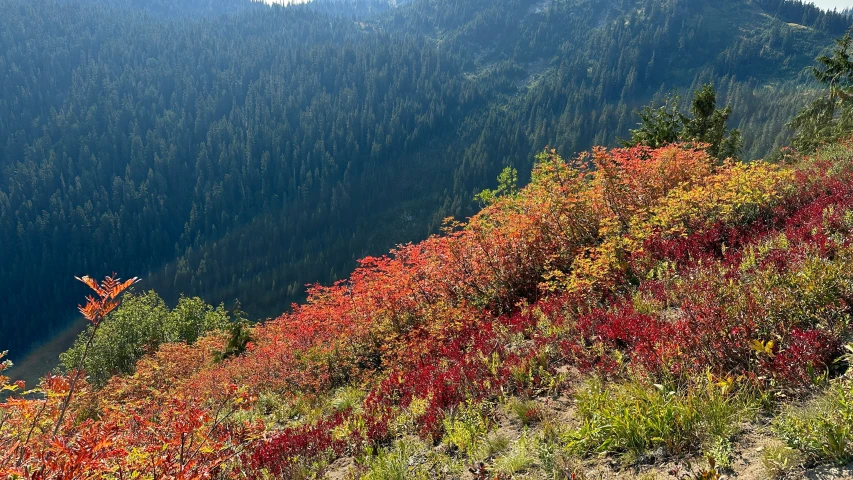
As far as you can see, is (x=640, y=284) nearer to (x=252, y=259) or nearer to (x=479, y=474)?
(x=479, y=474)

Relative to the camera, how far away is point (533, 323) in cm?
740

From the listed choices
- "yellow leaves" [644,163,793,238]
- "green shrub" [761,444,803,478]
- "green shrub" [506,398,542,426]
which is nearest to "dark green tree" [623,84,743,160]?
"yellow leaves" [644,163,793,238]

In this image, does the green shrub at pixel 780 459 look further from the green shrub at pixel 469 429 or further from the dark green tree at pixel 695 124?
the dark green tree at pixel 695 124

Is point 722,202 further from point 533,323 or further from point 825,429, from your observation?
point 825,429

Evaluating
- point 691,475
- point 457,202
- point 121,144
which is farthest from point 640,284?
point 121,144

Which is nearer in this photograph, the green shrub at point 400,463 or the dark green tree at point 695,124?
the green shrub at point 400,463

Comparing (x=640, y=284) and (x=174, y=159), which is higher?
(x=640, y=284)

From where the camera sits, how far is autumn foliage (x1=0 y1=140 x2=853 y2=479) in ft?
13.8

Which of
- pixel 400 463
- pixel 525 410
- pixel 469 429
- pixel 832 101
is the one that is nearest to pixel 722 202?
pixel 525 410

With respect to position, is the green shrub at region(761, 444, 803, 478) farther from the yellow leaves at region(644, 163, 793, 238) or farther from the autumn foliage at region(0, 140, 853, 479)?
the yellow leaves at region(644, 163, 793, 238)

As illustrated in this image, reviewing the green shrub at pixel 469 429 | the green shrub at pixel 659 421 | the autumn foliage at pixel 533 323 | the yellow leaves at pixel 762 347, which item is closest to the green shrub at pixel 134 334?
the autumn foliage at pixel 533 323

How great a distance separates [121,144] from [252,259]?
89466 mm

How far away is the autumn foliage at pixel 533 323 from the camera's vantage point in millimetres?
4203

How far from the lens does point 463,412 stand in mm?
5258
